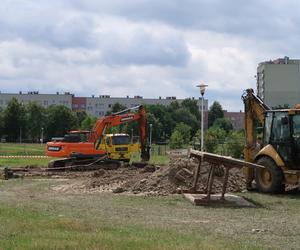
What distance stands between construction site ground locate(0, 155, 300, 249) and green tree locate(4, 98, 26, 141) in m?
108

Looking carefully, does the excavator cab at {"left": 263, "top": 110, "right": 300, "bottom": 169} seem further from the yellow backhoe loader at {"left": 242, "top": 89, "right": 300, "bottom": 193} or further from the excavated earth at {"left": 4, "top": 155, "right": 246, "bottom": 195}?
the excavated earth at {"left": 4, "top": 155, "right": 246, "bottom": 195}

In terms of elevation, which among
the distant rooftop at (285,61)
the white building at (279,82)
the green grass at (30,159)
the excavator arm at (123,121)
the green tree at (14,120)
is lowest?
the green grass at (30,159)

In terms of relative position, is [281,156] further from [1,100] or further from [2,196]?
[1,100]

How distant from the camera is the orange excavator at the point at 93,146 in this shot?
110 ft

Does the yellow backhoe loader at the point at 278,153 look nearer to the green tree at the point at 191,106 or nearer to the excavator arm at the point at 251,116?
the excavator arm at the point at 251,116

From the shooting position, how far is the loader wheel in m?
18.5

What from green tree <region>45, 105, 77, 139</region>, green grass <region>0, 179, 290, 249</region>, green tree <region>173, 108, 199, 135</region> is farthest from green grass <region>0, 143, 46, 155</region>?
green tree <region>173, 108, 199, 135</region>

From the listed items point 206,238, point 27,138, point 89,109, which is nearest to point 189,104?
point 89,109

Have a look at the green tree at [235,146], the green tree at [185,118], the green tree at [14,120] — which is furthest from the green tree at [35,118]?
the green tree at [235,146]

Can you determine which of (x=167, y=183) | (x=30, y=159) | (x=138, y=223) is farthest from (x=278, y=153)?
(x=30, y=159)

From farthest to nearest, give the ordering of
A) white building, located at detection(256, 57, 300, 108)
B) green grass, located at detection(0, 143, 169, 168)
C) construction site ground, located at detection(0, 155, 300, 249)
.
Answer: white building, located at detection(256, 57, 300, 108) < green grass, located at detection(0, 143, 169, 168) < construction site ground, located at detection(0, 155, 300, 249)

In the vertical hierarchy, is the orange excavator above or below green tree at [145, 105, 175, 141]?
below

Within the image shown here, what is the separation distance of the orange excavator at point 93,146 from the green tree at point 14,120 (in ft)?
310

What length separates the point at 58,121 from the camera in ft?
431
